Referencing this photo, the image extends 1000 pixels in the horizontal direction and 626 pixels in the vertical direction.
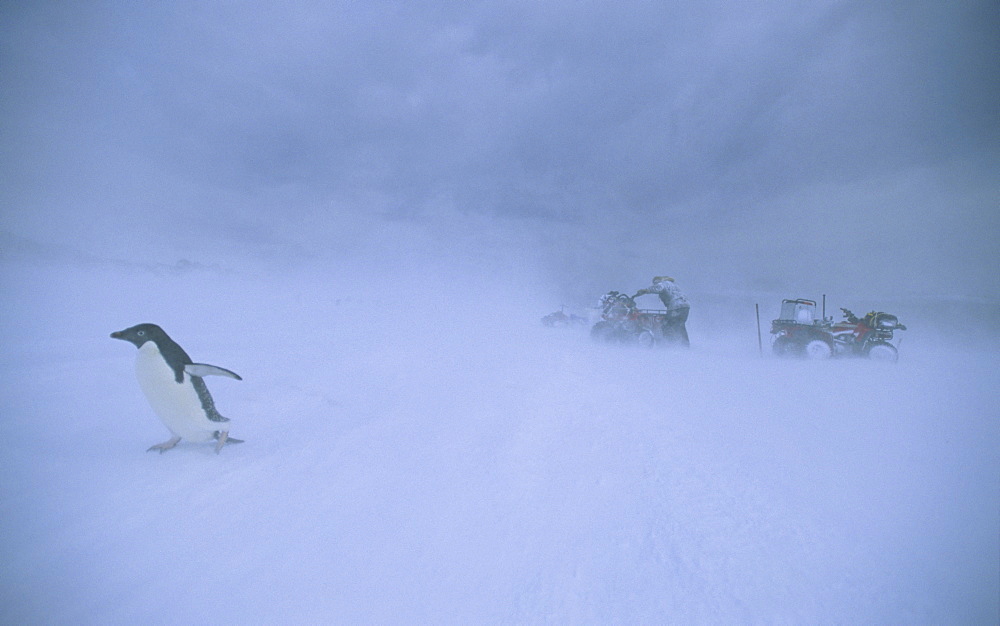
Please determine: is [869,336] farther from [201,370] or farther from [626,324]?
[201,370]

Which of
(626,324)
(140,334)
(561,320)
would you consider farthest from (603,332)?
(140,334)

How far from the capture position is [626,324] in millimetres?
11859

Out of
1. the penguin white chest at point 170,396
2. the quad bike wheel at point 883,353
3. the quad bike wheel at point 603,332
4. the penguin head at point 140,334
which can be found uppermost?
the penguin head at point 140,334

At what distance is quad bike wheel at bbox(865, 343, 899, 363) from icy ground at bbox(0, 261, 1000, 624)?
4.93 m

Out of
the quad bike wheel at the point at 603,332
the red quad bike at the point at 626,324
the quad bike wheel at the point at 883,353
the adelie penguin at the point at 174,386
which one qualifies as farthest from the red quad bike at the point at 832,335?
the adelie penguin at the point at 174,386

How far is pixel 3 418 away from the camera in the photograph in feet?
10.0

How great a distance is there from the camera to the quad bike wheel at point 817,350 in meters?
8.98

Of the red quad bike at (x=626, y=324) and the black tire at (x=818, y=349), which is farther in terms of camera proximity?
the red quad bike at (x=626, y=324)

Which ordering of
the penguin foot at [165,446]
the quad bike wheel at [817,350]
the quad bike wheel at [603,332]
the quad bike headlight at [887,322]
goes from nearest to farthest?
the penguin foot at [165,446], the quad bike headlight at [887,322], the quad bike wheel at [817,350], the quad bike wheel at [603,332]

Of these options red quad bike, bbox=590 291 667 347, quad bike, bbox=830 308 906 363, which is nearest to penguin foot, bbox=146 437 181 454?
red quad bike, bbox=590 291 667 347

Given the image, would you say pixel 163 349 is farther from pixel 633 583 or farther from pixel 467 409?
pixel 633 583

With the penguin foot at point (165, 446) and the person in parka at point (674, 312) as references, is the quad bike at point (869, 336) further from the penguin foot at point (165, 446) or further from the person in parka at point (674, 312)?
the penguin foot at point (165, 446)

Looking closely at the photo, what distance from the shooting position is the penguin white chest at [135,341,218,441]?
2684mm

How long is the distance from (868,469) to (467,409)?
367 cm
